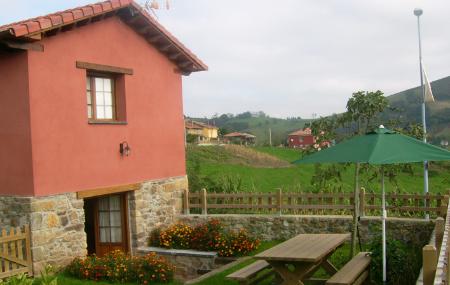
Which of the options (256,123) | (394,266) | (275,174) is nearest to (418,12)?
(394,266)

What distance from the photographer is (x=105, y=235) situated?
38.1 ft

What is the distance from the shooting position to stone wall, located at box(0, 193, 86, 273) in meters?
8.98

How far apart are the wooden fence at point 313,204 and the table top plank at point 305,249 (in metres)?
3.41

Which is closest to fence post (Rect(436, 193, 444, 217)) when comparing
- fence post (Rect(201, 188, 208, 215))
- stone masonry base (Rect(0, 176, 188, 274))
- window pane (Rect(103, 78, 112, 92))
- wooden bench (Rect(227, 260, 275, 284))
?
wooden bench (Rect(227, 260, 275, 284))

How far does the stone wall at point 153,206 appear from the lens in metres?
11.5

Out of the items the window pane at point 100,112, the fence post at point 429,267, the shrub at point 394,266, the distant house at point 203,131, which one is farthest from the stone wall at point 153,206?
the distant house at point 203,131

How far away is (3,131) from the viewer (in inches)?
368

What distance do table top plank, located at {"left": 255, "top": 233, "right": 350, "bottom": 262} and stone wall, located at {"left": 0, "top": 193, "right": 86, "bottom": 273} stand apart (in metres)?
4.48

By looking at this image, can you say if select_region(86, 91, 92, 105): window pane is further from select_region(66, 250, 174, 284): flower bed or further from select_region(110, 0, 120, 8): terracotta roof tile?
select_region(66, 250, 174, 284): flower bed

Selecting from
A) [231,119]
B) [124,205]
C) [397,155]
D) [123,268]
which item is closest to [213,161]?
[124,205]

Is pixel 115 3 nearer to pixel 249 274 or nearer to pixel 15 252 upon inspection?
pixel 15 252

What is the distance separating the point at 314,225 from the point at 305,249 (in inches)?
183

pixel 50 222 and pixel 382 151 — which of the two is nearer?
pixel 382 151

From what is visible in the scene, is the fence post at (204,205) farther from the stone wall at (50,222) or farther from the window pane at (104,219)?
the stone wall at (50,222)
